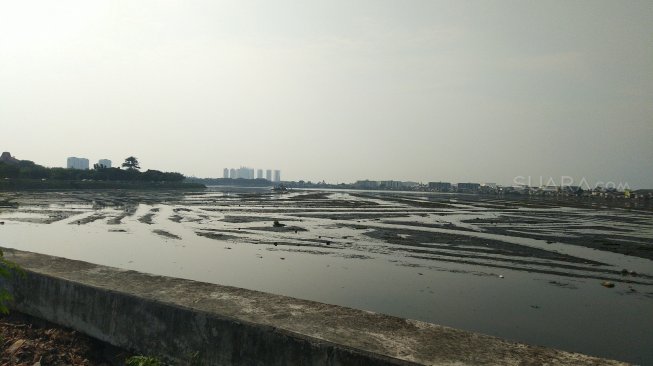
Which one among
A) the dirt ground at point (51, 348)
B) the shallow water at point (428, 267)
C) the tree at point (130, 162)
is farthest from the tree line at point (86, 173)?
the dirt ground at point (51, 348)

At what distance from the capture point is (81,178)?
3873 inches

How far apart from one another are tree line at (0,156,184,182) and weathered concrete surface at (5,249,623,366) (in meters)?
92.5

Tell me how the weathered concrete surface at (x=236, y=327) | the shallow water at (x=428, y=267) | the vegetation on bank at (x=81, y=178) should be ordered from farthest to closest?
the vegetation on bank at (x=81, y=178)
the shallow water at (x=428, y=267)
the weathered concrete surface at (x=236, y=327)

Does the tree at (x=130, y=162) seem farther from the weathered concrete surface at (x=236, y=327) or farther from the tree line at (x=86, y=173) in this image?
the weathered concrete surface at (x=236, y=327)

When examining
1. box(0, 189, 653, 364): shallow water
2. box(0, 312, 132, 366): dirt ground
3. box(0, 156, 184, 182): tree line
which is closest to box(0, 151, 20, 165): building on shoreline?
box(0, 156, 184, 182): tree line

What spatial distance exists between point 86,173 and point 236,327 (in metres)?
115

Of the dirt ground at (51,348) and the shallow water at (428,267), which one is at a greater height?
the dirt ground at (51,348)

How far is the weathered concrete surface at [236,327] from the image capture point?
3.29 m

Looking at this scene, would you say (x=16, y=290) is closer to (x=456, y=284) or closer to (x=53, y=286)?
(x=53, y=286)

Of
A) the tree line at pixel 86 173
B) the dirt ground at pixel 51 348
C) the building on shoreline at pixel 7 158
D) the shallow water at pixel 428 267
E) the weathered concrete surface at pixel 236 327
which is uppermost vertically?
the building on shoreline at pixel 7 158

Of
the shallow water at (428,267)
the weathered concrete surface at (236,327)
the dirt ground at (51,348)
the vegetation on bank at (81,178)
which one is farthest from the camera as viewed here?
the vegetation on bank at (81,178)

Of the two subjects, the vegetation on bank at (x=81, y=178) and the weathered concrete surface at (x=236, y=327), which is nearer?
the weathered concrete surface at (x=236, y=327)

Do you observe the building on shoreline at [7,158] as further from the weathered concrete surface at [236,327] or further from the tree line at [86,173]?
the weathered concrete surface at [236,327]

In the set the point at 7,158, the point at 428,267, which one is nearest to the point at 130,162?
the point at 7,158
